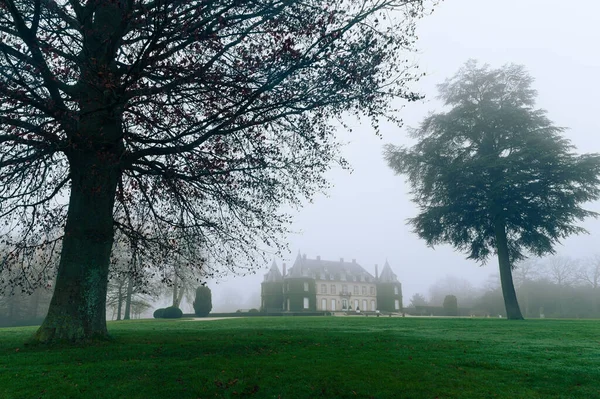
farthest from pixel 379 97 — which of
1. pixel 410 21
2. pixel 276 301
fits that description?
pixel 276 301

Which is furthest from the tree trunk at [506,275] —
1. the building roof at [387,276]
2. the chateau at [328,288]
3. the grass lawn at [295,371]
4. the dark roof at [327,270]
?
the building roof at [387,276]

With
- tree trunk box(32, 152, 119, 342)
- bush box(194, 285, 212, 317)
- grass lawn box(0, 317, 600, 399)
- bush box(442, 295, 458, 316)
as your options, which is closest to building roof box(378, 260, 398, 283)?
bush box(442, 295, 458, 316)

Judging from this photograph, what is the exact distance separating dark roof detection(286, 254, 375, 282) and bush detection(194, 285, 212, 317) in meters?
29.5

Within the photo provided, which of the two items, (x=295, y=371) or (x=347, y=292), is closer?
(x=295, y=371)

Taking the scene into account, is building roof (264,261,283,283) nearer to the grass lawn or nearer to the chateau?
the chateau

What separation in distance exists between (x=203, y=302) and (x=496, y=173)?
27086mm

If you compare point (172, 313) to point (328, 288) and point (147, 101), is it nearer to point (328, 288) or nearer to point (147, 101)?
point (147, 101)

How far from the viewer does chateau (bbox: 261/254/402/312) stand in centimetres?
6469

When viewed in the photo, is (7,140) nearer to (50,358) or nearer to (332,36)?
(50,358)

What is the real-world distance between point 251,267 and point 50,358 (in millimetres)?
5411

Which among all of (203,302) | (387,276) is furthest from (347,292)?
(203,302)

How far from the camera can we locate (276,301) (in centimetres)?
6412

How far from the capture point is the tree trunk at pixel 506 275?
2308 centimetres

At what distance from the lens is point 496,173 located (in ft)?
78.2
